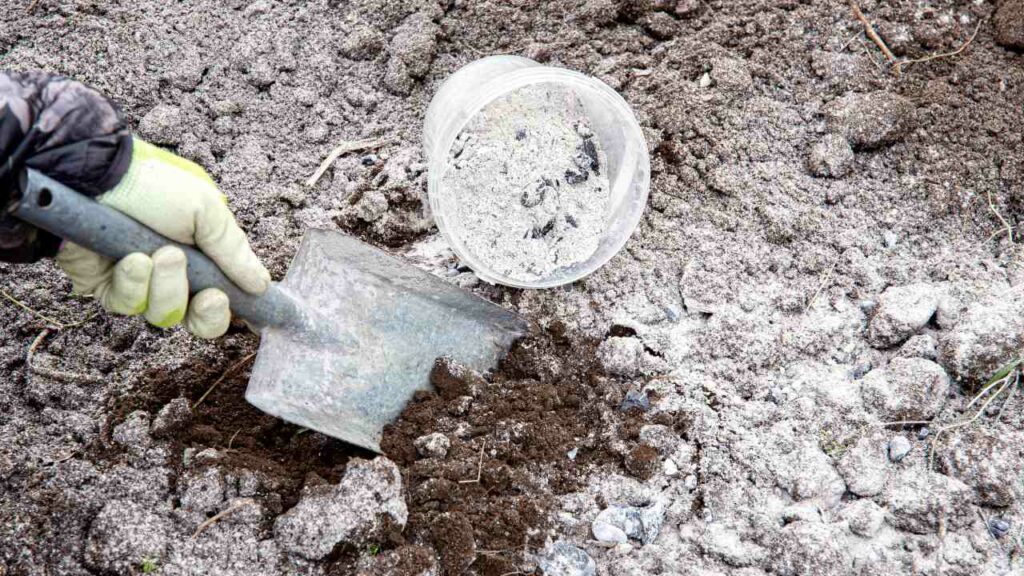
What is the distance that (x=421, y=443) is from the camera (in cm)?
230

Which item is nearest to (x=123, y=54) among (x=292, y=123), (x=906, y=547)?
(x=292, y=123)

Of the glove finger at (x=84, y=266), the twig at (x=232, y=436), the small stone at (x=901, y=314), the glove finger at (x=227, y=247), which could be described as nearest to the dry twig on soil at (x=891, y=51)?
the small stone at (x=901, y=314)

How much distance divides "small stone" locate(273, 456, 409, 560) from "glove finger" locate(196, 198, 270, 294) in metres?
0.58

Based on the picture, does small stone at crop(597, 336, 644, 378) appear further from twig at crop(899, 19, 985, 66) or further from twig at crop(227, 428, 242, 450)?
twig at crop(899, 19, 985, 66)

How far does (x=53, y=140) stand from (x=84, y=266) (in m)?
0.37

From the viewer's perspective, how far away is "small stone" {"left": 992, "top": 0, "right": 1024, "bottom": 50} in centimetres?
309

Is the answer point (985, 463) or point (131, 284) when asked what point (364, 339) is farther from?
point (985, 463)

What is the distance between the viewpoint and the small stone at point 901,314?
8.21ft

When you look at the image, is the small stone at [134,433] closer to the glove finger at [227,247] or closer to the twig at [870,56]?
the glove finger at [227,247]

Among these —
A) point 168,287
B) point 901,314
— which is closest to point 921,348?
point 901,314

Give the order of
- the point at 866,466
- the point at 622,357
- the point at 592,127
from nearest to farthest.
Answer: the point at 866,466 < the point at 622,357 < the point at 592,127

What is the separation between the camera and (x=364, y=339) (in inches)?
99.0

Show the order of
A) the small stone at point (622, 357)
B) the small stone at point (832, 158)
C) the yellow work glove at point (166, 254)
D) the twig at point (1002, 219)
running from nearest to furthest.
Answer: the yellow work glove at point (166, 254), the small stone at point (622, 357), the twig at point (1002, 219), the small stone at point (832, 158)

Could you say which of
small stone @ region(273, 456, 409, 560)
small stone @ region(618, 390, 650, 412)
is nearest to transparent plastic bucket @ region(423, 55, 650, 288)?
small stone @ region(618, 390, 650, 412)
